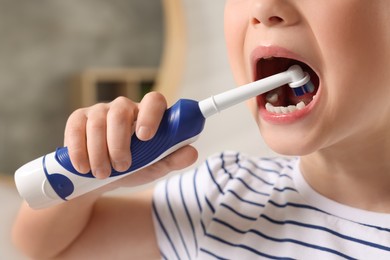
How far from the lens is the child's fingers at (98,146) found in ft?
1.45

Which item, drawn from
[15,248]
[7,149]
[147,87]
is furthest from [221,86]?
[15,248]

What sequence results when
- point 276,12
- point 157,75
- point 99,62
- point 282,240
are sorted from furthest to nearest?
point 99,62
point 157,75
point 282,240
point 276,12

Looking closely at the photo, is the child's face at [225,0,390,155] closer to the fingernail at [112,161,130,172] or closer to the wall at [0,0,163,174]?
the fingernail at [112,161,130,172]

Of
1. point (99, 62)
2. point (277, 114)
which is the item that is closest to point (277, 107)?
point (277, 114)

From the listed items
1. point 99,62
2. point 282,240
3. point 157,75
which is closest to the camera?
point 282,240

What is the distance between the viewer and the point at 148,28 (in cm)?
125

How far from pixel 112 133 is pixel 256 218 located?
0.19m

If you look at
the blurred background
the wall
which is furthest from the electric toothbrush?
the wall

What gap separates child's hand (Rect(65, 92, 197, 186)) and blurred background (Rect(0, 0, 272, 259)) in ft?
2.11

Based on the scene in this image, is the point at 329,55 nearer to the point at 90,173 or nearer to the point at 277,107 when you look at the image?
the point at 277,107

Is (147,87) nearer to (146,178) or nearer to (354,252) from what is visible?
(146,178)

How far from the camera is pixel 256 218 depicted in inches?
22.1

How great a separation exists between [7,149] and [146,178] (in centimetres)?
81

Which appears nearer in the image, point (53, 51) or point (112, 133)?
point (112, 133)
